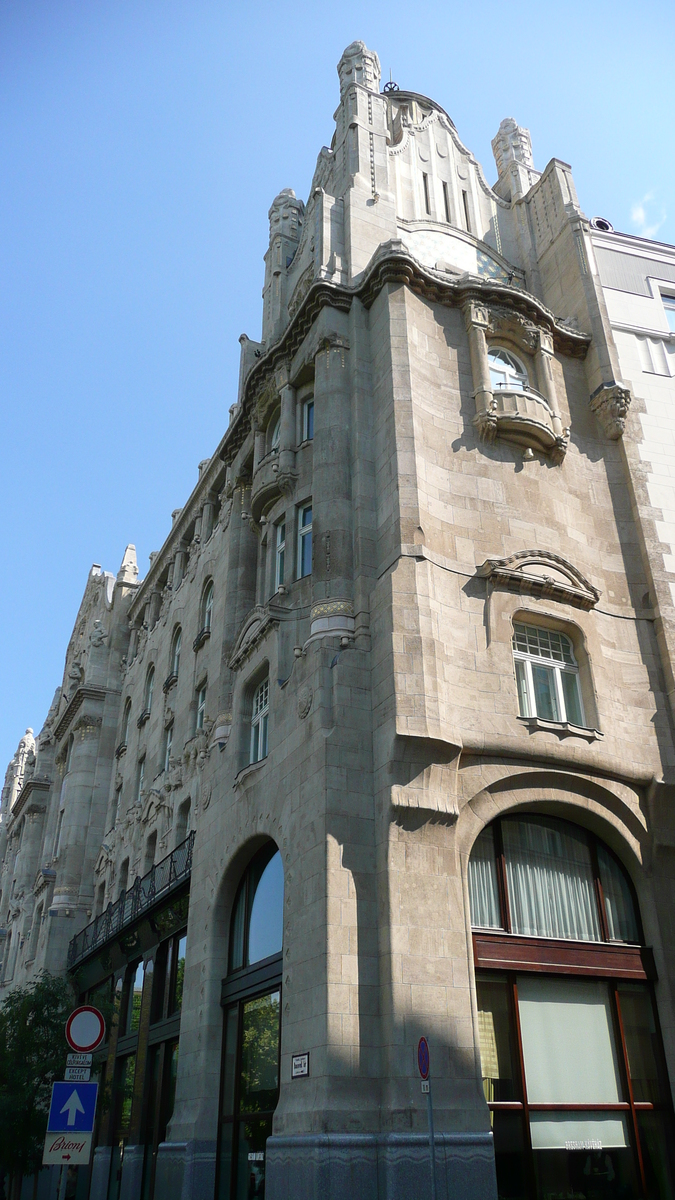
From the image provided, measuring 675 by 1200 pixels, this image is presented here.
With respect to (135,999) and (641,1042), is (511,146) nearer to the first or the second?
(641,1042)

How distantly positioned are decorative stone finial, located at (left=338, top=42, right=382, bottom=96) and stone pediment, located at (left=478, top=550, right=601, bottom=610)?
Answer: 16454 millimetres

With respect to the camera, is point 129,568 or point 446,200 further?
point 129,568

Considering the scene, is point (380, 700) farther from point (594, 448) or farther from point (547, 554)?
point (594, 448)

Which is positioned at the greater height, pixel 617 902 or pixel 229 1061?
pixel 617 902

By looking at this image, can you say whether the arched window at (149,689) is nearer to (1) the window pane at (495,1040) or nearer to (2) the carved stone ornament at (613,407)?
(2) the carved stone ornament at (613,407)

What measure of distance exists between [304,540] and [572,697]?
24.2 ft

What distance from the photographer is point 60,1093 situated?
1295 centimetres

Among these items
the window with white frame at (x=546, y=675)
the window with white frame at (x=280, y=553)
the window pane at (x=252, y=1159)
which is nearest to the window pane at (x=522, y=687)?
the window with white frame at (x=546, y=675)

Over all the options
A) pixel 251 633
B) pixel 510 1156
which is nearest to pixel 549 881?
pixel 510 1156

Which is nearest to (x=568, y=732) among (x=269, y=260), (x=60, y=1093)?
(x=60, y=1093)

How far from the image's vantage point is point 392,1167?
→ 13867 millimetres

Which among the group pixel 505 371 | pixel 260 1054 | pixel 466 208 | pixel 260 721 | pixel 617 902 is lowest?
pixel 260 1054

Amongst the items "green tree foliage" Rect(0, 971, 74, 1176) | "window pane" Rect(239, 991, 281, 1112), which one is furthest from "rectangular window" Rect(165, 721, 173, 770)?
"window pane" Rect(239, 991, 281, 1112)

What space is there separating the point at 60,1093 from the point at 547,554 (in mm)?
13922
